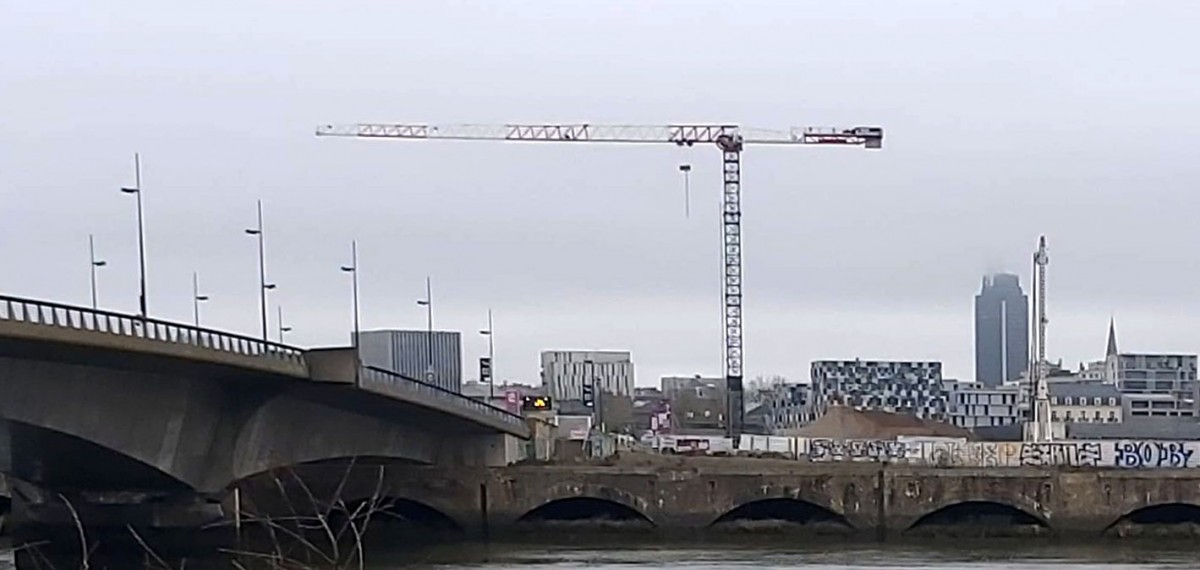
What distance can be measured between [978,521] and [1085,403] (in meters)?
106

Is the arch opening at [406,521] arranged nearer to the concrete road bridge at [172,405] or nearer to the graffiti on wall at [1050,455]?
the concrete road bridge at [172,405]

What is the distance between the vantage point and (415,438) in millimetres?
81000

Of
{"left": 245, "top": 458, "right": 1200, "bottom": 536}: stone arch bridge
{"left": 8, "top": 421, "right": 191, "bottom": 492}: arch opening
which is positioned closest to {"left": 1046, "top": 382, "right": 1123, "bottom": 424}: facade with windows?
{"left": 245, "top": 458, "right": 1200, "bottom": 536}: stone arch bridge

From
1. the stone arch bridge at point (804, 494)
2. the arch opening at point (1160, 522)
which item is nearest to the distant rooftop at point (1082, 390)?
the arch opening at point (1160, 522)

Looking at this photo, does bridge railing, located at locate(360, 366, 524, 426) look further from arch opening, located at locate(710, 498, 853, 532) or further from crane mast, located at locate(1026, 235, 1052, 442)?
crane mast, located at locate(1026, 235, 1052, 442)

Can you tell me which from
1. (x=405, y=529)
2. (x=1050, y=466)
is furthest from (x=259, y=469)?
(x=1050, y=466)

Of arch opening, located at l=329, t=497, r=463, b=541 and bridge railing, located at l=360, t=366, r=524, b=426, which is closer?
bridge railing, located at l=360, t=366, r=524, b=426

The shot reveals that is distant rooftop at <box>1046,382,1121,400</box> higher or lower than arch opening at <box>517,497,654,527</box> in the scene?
lower

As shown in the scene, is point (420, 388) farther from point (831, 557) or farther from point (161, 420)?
point (831, 557)

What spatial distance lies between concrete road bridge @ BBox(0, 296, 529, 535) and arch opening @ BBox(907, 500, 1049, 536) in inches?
808

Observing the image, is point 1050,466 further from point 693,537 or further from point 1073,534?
point 693,537

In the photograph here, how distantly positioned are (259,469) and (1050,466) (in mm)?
36686

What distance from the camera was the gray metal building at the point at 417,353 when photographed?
149125 mm

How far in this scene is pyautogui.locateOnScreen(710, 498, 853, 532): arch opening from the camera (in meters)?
73.9
